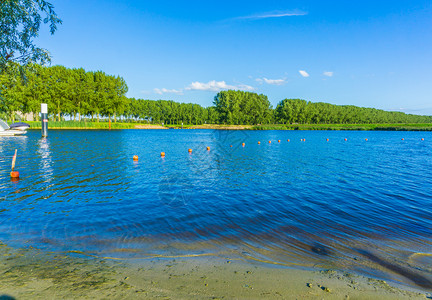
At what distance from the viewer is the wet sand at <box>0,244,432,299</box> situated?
Answer: 5117mm

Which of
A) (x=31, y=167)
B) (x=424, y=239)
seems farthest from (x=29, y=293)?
(x=31, y=167)

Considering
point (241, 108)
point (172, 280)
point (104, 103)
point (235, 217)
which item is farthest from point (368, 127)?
point (172, 280)

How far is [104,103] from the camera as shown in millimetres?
103688

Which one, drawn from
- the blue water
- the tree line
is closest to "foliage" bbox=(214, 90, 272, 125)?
the tree line

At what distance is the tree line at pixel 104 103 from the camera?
15.2 metres

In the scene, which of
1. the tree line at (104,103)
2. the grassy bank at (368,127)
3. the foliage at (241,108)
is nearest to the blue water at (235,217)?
the tree line at (104,103)

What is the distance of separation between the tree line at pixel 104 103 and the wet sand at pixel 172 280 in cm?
1012

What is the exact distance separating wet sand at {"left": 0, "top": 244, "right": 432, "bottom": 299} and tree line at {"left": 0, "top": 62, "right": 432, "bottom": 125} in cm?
1012

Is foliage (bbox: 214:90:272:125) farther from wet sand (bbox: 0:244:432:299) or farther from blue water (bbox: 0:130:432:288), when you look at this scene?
wet sand (bbox: 0:244:432:299)

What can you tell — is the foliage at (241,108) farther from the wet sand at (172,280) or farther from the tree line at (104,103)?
the wet sand at (172,280)

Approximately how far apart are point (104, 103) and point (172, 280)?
4366 inches

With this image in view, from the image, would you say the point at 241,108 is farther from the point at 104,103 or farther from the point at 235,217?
the point at 235,217

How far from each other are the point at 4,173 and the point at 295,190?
21828 mm

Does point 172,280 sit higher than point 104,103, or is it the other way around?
point 104,103
